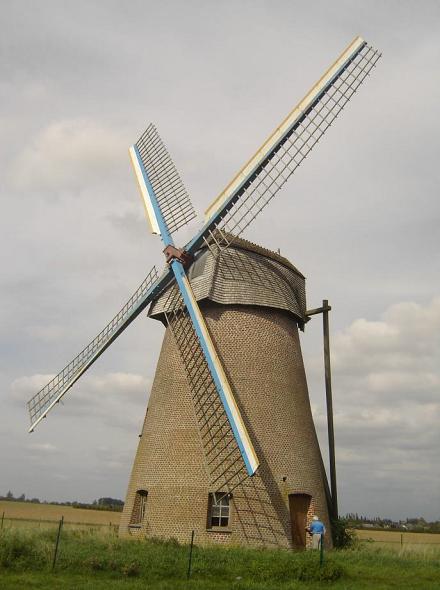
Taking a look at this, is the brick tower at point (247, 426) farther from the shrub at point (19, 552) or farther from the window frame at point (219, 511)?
the shrub at point (19, 552)

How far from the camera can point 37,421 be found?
711 inches

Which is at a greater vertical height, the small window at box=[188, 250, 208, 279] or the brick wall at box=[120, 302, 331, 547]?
the small window at box=[188, 250, 208, 279]

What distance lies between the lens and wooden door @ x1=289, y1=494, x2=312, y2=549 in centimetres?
1577

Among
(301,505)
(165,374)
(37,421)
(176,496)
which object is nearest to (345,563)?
(301,505)

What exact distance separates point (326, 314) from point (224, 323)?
4.26 meters

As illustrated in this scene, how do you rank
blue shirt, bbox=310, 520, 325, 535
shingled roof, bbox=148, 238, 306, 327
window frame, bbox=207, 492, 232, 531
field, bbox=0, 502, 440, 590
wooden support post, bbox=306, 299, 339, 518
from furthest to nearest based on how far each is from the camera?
wooden support post, bbox=306, 299, 339, 518 < shingled roof, bbox=148, 238, 306, 327 < window frame, bbox=207, 492, 232, 531 < blue shirt, bbox=310, 520, 325, 535 < field, bbox=0, 502, 440, 590

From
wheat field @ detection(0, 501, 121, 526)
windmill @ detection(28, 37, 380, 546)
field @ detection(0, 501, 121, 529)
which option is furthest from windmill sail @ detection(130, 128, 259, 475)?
wheat field @ detection(0, 501, 121, 526)

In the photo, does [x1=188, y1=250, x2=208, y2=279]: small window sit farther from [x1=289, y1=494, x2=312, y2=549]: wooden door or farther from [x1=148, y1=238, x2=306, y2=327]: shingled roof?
[x1=289, y1=494, x2=312, y2=549]: wooden door

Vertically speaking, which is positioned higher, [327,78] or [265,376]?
[327,78]

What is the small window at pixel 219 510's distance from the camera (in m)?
15.0

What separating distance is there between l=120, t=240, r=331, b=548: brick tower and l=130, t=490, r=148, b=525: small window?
0.03 meters

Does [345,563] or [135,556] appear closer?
[135,556]

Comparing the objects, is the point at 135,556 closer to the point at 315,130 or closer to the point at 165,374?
the point at 165,374

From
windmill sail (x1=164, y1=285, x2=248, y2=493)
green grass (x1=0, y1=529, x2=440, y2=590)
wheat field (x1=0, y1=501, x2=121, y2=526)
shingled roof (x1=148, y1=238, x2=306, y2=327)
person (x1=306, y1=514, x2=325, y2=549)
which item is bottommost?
green grass (x1=0, y1=529, x2=440, y2=590)
